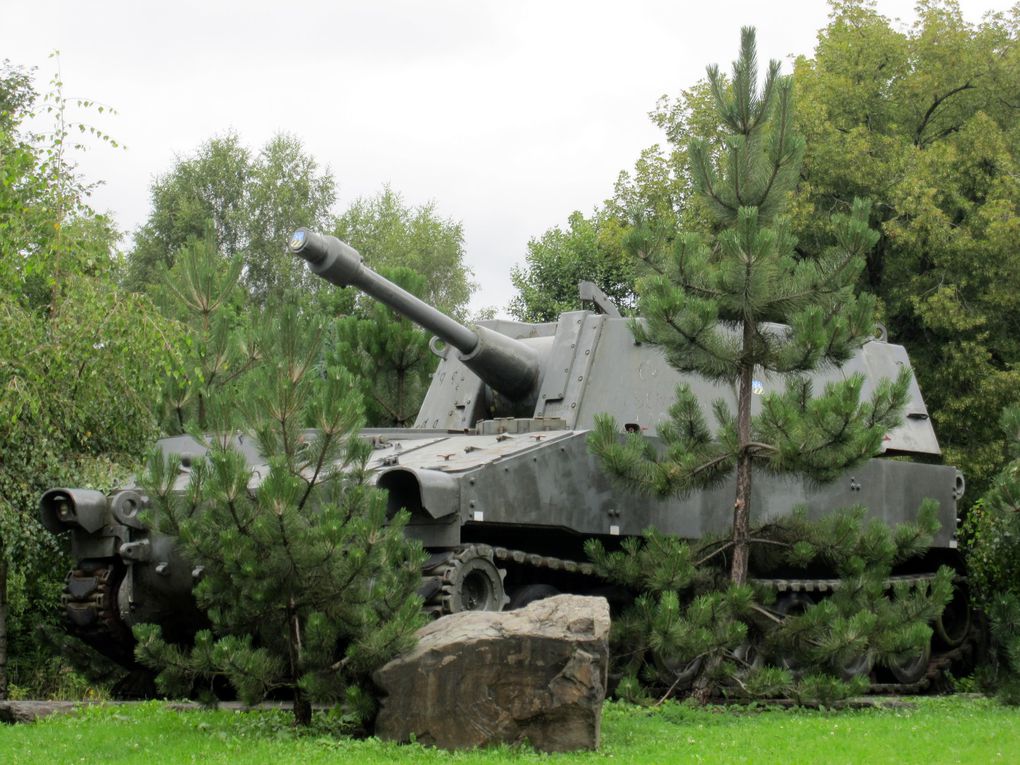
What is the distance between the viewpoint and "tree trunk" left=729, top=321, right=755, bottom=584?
11055mm

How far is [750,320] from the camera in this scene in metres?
10.9

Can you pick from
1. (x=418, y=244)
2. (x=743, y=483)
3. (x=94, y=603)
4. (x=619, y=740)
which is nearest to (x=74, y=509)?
(x=94, y=603)

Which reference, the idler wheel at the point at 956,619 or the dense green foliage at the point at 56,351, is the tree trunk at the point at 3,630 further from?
the idler wheel at the point at 956,619

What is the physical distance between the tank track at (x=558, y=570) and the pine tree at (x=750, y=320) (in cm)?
94

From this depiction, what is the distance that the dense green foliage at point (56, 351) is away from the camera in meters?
11.1

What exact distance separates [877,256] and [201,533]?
18409 mm

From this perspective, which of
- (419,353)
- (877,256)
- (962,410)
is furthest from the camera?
(877,256)

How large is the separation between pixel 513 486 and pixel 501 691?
2714mm

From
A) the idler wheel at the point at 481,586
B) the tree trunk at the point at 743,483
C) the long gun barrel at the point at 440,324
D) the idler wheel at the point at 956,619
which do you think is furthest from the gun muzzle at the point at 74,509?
the idler wheel at the point at 956,619

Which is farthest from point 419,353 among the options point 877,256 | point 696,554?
point 877,256

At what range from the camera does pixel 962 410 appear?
22938mm

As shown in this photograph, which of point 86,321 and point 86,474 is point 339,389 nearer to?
point 86,321

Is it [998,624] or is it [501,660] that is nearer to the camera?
[501,660]

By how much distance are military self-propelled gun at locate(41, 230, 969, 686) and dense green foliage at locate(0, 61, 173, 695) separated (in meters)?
0.71
